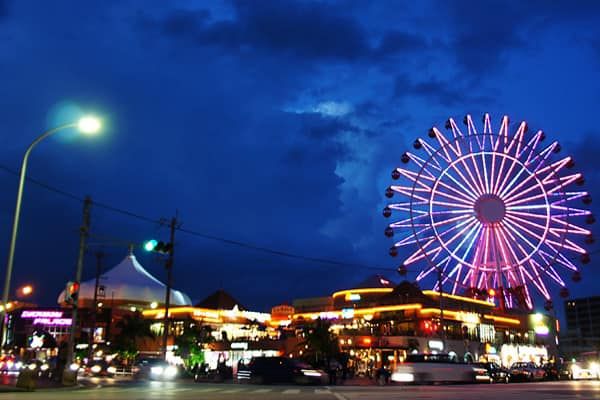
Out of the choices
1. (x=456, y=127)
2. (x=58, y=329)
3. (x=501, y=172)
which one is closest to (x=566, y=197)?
(x=501, y=172)

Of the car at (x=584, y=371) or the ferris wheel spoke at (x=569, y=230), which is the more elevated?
the ferris wheel spoke at (x=569, y=230)

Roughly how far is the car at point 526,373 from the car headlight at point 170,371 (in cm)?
2402

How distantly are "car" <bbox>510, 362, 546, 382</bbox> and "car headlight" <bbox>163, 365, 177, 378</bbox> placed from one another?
24019mm

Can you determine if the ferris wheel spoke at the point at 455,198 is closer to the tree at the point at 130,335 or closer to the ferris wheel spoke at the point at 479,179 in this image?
the ferris wheel spoke at the point at 479,179

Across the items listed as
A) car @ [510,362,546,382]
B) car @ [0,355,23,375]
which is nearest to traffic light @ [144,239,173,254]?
car @ [0,355,23,375]

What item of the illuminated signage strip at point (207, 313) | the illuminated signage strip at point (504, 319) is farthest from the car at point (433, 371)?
the illuminated signage strip at point (207, 313)

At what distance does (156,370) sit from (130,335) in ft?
108

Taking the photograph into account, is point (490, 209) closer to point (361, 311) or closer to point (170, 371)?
point (361, 311)

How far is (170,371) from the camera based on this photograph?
142ft

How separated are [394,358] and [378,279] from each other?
22.6 m

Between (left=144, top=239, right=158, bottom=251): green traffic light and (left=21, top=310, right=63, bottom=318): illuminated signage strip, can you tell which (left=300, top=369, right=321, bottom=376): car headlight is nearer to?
(left=144, top=239, right=158, bottom=251): green traffic light

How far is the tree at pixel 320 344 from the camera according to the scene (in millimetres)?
62625

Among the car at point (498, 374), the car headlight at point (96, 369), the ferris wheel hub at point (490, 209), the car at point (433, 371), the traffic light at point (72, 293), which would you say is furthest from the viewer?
the ferris wheel hub at point (490, 209)

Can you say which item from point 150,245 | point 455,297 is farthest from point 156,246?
point 455,297
